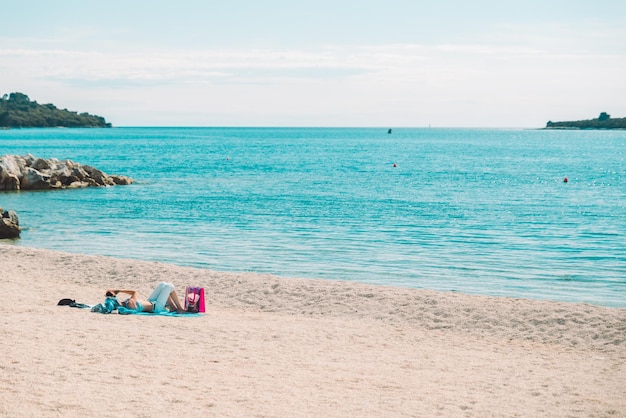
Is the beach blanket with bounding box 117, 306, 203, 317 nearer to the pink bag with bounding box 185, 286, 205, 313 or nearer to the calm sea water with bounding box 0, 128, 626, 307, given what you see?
the pink bag with bounding box 185, 286, 205, 313

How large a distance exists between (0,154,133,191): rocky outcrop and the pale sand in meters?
36.2

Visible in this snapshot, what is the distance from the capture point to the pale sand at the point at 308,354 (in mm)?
9727

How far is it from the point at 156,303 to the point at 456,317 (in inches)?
269

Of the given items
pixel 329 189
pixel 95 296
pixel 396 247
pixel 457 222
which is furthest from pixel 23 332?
pixel 329 189

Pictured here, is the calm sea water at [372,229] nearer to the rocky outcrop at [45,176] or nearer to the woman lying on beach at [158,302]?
the rocky outcrop at [45,176]

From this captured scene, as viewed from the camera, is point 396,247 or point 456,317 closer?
point 456,317

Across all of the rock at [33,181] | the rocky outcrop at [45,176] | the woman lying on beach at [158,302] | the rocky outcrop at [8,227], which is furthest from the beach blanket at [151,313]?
the rock at [33,181]

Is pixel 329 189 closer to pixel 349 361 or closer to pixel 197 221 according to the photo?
pixel 197 221

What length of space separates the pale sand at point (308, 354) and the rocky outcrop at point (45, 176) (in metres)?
36.2

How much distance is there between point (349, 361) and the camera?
1245cm

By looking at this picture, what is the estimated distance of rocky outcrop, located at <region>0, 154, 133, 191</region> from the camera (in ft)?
174

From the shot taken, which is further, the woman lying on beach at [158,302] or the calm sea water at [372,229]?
the calm sea water at [372,229]

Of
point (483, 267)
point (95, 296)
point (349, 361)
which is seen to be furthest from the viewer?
point (483, 267)

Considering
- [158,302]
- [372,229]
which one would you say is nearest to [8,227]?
[372,229]
